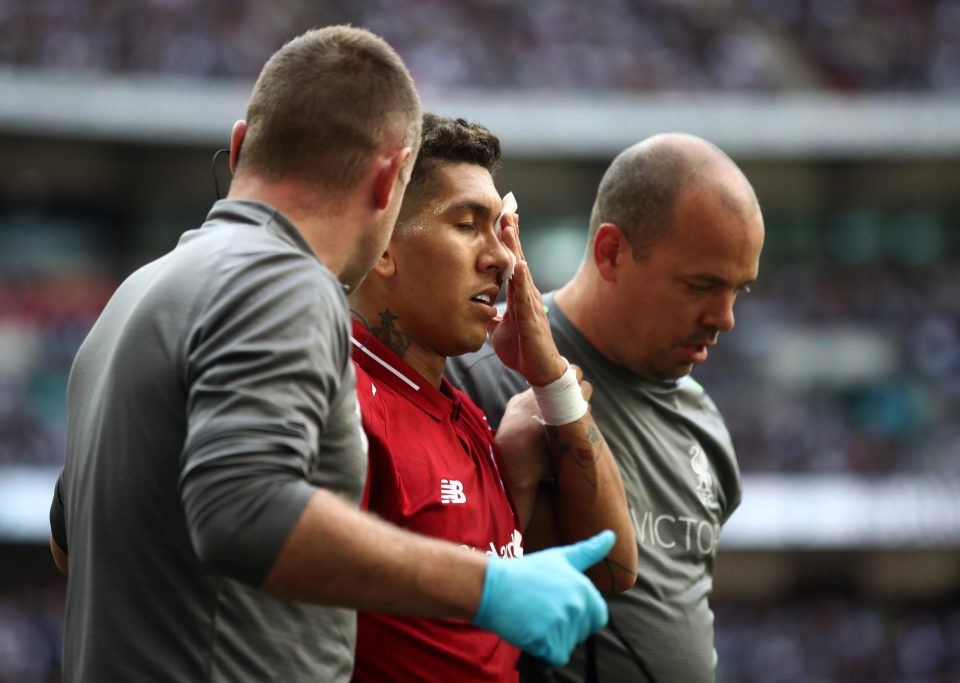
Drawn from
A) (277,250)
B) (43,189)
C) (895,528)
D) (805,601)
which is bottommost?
(805,601)

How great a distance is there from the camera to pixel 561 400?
89.6 inches

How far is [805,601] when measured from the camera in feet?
50.8

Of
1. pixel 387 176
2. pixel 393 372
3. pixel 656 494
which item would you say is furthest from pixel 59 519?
pixel 656 494

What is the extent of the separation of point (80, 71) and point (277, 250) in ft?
53.4

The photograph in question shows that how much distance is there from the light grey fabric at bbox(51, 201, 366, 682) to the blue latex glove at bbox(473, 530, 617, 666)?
0.87 feet

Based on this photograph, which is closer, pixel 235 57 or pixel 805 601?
pixel 805 601

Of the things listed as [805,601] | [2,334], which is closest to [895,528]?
[805,601]

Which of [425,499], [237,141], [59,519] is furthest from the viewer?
[59,519]

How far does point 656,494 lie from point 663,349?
0.34 meters

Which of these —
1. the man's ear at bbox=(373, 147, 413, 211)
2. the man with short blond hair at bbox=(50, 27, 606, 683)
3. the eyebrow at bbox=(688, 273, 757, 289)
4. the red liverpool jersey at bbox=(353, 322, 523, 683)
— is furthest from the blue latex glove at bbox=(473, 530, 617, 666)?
the eyebrow at bbox=(688, 273, 757, 289)

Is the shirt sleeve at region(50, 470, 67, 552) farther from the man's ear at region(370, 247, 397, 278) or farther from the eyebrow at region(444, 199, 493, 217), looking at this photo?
Answer: the eyebrow at region(444, 199, 493, 217)

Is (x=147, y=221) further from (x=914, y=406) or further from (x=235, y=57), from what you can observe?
(x=914, y=406)

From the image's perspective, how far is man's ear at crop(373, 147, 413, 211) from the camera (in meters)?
1.72

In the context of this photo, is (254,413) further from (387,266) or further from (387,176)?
(387,266)
